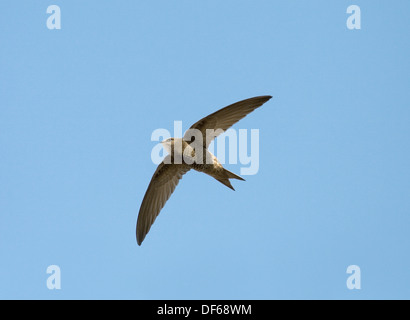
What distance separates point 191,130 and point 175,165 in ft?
2.73

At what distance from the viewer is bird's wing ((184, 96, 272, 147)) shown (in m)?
6.99

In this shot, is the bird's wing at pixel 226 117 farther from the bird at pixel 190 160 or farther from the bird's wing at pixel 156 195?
the bird's wing at pixel 156 195

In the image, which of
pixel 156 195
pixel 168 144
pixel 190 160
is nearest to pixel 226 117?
pixel 190 160

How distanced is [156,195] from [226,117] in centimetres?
170

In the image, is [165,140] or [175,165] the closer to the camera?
[165,140]

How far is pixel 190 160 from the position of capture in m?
7.39

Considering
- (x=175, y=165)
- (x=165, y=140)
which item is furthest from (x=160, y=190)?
(x=165, y=140)

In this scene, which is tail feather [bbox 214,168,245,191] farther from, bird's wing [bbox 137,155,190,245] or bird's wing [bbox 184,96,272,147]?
bird's wing [bbox 137,155,190,245]

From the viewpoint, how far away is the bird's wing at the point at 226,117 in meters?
6.99

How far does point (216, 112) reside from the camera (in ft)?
23.0

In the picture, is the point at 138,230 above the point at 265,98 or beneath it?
beneath
